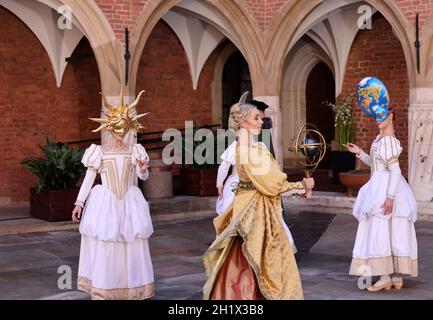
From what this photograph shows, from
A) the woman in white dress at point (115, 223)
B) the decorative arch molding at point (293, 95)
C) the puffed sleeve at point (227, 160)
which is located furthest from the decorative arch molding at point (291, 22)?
the woman in white dress at point (115, 223)

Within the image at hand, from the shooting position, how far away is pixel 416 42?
10.9 m

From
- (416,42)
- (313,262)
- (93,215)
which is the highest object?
(416,42)

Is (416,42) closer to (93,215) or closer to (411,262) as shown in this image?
(411,262)

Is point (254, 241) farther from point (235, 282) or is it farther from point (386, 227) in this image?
point (386, 227)

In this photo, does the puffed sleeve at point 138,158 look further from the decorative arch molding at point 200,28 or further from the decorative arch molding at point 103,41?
the decorative arch molding at point 200,28

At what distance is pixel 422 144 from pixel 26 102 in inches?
262

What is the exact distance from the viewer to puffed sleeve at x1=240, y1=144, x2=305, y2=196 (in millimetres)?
5254

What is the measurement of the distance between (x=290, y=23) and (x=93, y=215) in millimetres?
7244

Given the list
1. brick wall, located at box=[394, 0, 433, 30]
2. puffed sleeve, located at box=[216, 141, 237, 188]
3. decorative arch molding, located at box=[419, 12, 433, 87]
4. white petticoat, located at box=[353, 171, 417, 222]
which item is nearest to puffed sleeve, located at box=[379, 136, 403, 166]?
white petticoat, located at box=[353, 171, 417, 222]

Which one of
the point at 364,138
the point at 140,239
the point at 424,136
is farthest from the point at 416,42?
the point at 140,239

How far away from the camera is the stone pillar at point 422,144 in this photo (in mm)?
10891

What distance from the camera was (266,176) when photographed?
17.2ft

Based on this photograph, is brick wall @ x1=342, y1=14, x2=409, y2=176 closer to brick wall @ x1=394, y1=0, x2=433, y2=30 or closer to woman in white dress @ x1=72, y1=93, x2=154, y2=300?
brick wall @ x1=394, y1=0, x2=433, y2=30

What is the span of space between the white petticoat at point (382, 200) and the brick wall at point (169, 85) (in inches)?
315
